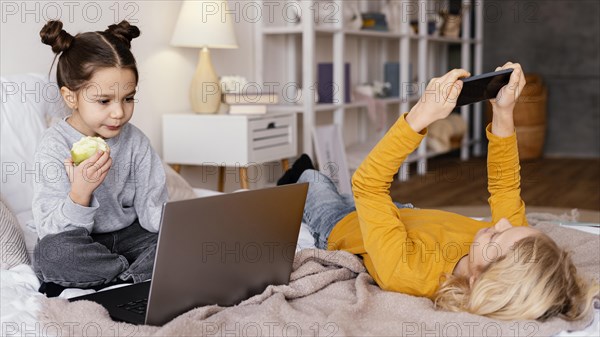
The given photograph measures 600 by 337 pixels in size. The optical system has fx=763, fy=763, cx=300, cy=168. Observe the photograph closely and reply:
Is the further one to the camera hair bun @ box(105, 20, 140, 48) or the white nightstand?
the white nightstand

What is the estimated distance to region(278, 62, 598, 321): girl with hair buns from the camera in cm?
133

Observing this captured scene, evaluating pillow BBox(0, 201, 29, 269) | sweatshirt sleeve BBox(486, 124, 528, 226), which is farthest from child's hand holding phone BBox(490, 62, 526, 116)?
pillow BBox(0, 201, 29, 269)

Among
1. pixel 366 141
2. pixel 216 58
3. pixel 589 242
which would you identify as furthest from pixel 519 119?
pixel 589 242

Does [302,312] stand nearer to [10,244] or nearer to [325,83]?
[10,244]

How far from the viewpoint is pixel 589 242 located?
6.07 feet

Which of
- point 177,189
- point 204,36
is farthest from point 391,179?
point 204,36

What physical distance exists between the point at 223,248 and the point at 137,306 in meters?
0.20

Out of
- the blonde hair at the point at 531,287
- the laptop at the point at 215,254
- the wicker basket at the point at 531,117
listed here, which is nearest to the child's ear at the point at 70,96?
the laptop at the point at 215,254

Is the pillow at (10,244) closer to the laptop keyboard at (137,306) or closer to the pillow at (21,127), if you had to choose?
the pillow at (21,127)

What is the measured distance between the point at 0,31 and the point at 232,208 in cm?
155

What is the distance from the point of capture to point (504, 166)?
1.74 meters

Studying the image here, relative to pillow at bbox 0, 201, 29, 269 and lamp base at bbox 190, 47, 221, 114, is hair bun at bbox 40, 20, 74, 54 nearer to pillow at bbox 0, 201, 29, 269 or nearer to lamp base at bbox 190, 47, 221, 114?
pillow at bbox 0, 201, 29, 269

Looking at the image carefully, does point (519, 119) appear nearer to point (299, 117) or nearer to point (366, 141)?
point (366, 141)

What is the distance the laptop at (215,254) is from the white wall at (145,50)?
1.39m
